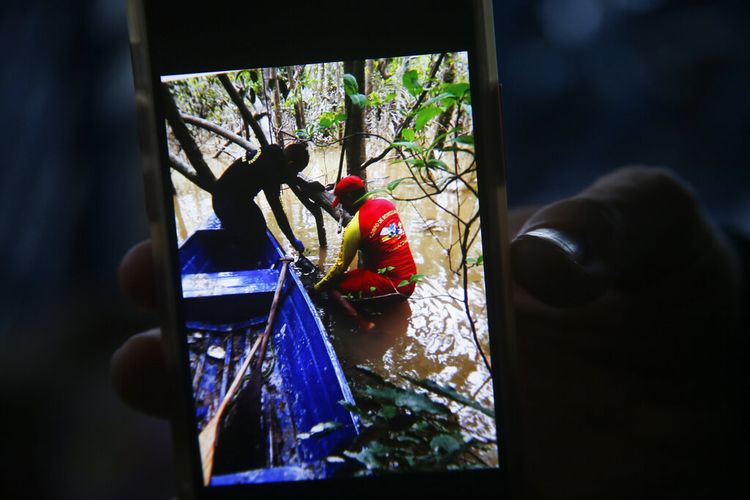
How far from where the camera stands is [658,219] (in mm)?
440

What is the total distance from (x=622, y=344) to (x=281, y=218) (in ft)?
1.26

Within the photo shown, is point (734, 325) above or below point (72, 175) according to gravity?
below

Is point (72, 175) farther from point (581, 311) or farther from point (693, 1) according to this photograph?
point (693, 1)

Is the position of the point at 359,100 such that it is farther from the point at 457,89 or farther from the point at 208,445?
the point at 208,445

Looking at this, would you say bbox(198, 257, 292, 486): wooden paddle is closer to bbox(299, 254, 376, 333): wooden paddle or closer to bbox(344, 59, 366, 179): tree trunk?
bbox(299, 254, 376, 333): wooden paddle

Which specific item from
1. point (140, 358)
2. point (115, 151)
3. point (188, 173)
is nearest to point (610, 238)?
point (188, 173)

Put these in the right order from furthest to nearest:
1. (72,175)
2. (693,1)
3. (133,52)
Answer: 1. (72,175)
2. (693,1)
3. (133,52)

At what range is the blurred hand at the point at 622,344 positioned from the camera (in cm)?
40

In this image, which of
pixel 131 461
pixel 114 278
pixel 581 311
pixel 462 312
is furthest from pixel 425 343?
pixel 114 278

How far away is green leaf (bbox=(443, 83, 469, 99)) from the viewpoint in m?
0.38

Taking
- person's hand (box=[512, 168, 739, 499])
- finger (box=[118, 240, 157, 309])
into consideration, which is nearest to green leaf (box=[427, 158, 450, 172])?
person's hand (box=[512, 168, 739, 499])

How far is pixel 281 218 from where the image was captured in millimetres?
432

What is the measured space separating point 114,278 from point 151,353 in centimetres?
30

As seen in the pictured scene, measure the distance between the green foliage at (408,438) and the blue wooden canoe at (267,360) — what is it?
2 cm
